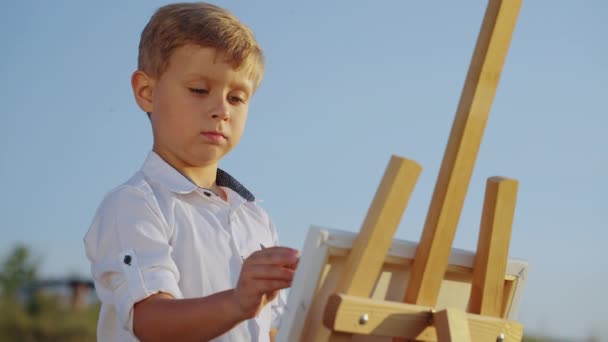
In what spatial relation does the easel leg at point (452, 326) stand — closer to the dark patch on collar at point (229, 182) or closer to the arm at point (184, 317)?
the arm at point (184, 317)

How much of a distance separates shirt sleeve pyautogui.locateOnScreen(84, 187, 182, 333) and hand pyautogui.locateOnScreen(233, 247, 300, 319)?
310 millimetres

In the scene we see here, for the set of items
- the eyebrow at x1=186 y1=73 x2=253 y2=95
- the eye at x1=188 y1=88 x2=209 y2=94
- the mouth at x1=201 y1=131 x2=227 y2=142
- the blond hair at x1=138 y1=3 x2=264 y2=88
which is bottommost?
the mouth at x1=201 y1=131 x2=227 y2=142

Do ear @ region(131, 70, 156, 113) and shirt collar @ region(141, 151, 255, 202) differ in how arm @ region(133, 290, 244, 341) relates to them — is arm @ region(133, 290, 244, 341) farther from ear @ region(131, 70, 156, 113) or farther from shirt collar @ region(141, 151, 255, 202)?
ear @ region(131, 70, 156, 113)

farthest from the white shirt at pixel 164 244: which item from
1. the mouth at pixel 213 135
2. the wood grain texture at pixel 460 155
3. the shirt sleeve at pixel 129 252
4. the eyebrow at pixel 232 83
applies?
the wood grain texture at pixel 460 155

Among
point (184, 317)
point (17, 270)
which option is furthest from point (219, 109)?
point (17, 270)

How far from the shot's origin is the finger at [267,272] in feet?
6.28

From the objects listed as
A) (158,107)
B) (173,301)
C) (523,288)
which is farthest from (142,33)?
(523,288)

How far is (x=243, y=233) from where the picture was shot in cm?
266

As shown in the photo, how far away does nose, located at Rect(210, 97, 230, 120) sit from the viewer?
244cm

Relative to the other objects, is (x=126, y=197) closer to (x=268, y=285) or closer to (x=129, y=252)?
(x=129, y=252)

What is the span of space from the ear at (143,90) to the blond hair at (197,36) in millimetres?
23

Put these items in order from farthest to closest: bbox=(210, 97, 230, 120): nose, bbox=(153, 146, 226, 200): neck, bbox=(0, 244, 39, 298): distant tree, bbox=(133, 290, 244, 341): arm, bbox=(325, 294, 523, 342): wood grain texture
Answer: bbox=(0, 244, 39, 298): distant tree → bbox=(153, 146, 226, 200): neck → bbox=(210, 97, 230, 120): nose → bbox=(133, 290, 244, 341): arm → bbox=(325, 294, 523, 342): wood grain texture

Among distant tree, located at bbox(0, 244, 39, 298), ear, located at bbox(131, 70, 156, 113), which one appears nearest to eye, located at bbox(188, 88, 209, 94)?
ear, located at bbox(131, 70, 156, 113)

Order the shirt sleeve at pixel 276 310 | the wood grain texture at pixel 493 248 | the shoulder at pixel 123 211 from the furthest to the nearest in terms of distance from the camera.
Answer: the shirt sleeve at pixel 276 310, the shoulder at pixel 123 211, the wood grain texture at pixel 493 248
